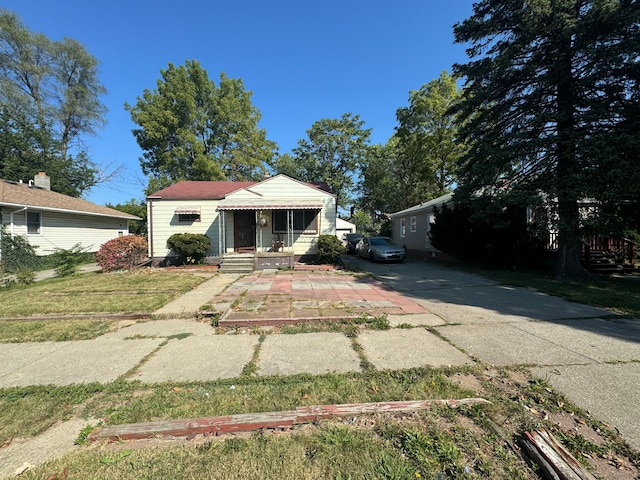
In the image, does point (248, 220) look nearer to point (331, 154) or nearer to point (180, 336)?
point (180, 336)

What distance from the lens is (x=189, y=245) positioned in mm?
12805

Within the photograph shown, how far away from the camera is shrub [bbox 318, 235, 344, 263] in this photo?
12.8 meters

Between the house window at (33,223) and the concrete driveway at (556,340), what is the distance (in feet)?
57.8

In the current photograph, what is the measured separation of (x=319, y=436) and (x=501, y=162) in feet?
35.4

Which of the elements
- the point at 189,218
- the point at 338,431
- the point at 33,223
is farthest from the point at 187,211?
the point at 338,431

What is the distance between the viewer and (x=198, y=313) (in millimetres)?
5762

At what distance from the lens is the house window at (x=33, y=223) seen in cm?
1344

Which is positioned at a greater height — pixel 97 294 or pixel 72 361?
pixel 97 294

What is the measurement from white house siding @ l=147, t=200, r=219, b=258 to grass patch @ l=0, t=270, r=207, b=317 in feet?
9.77

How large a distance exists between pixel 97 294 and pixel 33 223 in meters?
10.3

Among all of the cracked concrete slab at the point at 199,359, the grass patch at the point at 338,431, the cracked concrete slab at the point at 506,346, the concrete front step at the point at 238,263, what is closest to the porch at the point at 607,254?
the cracked concrete slab at the point at 506,346

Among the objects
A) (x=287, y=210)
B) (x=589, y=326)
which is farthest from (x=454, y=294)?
(x=287, y=210)

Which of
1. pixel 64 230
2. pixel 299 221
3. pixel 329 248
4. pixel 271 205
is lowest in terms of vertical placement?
pixel 329 248

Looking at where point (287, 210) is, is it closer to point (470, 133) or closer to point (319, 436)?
point (470, 133)
